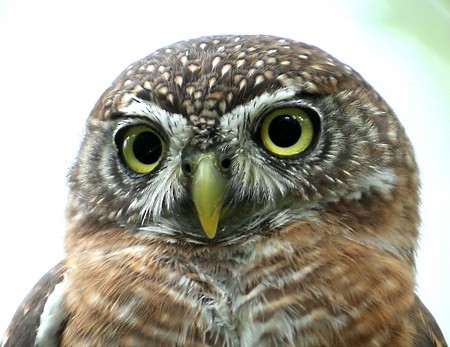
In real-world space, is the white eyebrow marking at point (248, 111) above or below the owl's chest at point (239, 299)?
above

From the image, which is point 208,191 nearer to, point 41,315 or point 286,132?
point 286,132

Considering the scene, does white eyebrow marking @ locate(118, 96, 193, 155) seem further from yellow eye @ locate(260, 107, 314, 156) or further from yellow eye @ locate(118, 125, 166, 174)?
yellow eye @ locate(260, 107, 314, 156)

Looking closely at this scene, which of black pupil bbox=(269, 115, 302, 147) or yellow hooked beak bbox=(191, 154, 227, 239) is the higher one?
black pupil bbox=(269, 115, 302, 147)

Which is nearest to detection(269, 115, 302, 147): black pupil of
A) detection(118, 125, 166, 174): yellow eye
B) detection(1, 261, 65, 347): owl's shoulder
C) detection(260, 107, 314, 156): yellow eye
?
detection(260, 107, 314, 156): yellow eye

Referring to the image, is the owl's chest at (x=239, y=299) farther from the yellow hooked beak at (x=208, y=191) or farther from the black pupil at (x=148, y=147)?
the black pupil at (x=148, y=147)

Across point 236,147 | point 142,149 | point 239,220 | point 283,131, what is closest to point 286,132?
point 283,131

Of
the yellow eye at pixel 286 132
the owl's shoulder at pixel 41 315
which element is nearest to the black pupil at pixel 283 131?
the yellow eye at pixel 286 132

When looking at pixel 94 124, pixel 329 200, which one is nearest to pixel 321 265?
pixel 329 200
